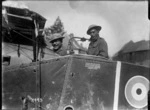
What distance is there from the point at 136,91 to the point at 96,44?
0.96 m

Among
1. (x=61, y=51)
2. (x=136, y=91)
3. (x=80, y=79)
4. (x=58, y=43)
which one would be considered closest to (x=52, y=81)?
(x=80, y=79)

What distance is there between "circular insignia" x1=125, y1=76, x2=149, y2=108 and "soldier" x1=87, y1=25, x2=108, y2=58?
59 cm

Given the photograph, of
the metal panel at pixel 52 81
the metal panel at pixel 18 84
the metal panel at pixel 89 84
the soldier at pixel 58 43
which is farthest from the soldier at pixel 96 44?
the metal panel at pixel 18 84

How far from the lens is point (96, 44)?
4.34m

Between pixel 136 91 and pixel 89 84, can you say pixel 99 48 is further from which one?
pixel 136 91

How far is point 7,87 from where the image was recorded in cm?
432

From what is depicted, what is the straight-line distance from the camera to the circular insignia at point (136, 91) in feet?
13.3

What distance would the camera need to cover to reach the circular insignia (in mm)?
4062

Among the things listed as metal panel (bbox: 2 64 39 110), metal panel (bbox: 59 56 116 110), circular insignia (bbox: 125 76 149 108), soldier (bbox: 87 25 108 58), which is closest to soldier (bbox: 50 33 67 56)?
soldier (bbox: 87 25 108 58)

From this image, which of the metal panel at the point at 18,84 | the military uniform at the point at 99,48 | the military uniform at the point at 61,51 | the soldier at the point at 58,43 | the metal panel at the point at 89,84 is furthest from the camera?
the soldier at the point at 58,43

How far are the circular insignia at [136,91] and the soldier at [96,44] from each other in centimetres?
59

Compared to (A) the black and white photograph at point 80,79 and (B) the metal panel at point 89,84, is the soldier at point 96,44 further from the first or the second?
(B) the metal panel at point 89,84

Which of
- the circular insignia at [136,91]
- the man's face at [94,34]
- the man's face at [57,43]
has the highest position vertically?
the man's face at [94,34]

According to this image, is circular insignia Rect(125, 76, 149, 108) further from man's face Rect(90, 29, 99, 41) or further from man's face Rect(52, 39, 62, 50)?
man's face Rect(52, 39, 62, 50)
